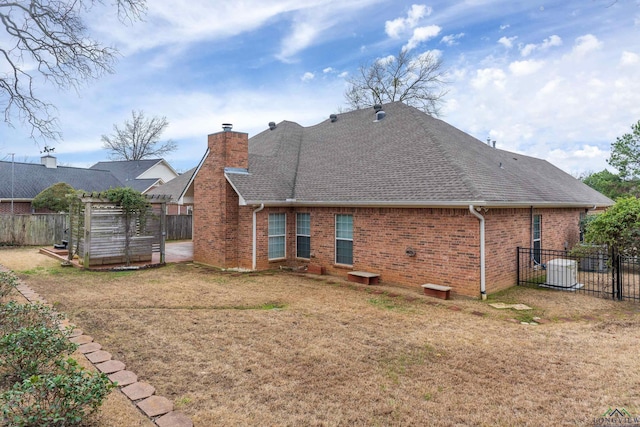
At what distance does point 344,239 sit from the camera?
1190 cm

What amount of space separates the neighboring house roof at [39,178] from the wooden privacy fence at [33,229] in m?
10.5

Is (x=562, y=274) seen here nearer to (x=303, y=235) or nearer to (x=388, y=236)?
(x=388, y=236)

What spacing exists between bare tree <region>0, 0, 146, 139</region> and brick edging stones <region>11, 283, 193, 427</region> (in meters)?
8.84

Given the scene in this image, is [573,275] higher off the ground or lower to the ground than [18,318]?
lower

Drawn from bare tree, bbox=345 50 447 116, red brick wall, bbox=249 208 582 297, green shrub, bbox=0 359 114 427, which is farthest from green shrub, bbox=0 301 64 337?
bare tree, bbox=345 50 447 116

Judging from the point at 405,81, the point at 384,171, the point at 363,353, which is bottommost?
the point at 363,353

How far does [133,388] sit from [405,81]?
2848 centimetres

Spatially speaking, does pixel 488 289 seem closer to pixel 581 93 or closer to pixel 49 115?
pixel 581 93

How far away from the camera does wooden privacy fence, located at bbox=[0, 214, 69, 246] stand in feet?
59.6

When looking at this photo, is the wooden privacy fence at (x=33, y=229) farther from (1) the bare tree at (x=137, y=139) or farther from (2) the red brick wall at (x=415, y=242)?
(1) the bare tree at (x=137, y=139)

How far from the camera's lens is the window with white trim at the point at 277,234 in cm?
1301

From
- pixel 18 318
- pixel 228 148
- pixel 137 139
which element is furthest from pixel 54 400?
pixel 137 139

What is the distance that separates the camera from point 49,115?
36.9ft

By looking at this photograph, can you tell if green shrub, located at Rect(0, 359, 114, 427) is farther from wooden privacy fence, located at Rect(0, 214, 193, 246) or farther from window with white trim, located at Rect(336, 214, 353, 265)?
wooden privacy fence, located at Rect(0, 214, 193, 246)
